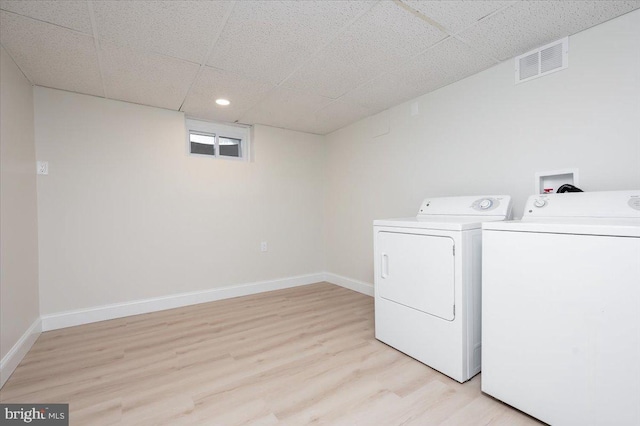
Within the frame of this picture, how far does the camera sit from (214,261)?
3.21 m

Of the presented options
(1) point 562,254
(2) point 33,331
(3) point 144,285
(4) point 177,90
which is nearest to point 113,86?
(4) point 177,90

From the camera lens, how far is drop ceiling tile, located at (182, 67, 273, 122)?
2271 mm

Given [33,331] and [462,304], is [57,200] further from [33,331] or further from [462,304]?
A: [462,304]

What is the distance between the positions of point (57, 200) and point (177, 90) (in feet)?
4.65

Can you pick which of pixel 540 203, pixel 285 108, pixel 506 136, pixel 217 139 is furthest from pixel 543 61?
pixel 217 139

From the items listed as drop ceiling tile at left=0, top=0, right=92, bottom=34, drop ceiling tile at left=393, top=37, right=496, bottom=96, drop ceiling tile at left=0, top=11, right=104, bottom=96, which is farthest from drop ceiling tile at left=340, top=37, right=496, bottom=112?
drop ceiling tile at left=0, top=11, right=104, bottom=96

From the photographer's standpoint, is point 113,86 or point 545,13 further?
point 113,86

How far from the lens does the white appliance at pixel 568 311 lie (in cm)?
108

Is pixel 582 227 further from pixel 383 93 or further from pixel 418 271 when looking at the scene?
pixel 383 93

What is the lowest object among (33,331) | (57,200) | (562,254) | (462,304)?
(33,331)

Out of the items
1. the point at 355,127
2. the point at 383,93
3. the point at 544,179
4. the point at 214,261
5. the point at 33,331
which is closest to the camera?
the point at 544,179

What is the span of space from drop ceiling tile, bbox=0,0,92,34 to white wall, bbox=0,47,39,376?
1.78 ft

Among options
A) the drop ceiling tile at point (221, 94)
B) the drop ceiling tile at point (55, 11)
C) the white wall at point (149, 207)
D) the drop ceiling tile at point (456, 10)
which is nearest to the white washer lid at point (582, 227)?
the drop ceiling tile at point (456, 10)

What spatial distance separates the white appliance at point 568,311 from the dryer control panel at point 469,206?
285 millimetres
